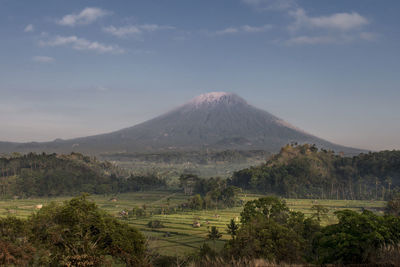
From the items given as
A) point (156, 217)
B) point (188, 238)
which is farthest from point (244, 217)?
point (156, 217)

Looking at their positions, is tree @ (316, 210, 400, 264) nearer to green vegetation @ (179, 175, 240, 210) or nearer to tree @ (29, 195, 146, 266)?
tree @ (29, 195, 146, 266)

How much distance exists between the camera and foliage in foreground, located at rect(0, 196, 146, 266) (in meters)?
16.5

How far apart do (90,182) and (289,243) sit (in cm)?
10128

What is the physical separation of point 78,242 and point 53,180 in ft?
326

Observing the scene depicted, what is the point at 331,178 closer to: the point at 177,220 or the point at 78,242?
the point at 177,220

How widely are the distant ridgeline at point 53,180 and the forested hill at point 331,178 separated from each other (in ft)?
122

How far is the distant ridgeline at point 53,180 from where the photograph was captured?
101619 mm

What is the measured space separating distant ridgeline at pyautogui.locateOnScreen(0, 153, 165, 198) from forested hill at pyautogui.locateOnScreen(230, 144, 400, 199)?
122 feet

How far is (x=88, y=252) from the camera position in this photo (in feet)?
52.4

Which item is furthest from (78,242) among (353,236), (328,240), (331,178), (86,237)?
(331,178)

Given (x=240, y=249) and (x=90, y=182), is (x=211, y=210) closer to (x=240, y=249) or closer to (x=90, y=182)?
(x=240, y=249)

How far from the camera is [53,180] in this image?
10706cm

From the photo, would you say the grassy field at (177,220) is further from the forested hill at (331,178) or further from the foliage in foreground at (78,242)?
the forested hill at (331,178)

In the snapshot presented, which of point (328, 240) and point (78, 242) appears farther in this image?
point (328, 240)
